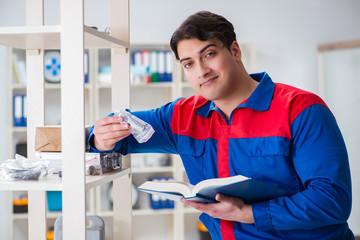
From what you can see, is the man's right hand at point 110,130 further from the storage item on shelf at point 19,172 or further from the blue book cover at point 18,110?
the blue book cover at point 18,110

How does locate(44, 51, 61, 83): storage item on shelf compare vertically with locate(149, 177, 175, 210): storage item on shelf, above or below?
above

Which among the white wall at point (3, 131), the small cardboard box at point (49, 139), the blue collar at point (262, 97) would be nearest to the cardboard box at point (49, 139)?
the small cardboard box at point (49, 139)

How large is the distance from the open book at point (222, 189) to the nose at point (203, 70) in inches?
14.7

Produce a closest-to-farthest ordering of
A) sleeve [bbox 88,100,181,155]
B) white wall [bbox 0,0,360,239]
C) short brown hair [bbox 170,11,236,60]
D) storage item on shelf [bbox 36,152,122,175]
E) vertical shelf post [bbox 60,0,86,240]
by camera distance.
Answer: vertical shelf post [bbox 60,0,86,240] < storage item on shelf [bbox 36,152,122,175] < short brown hair [bbox 170,11,236,60] < sleeve [bbox 88,100,181,155] < white wall [bbox 0,0,360,239]

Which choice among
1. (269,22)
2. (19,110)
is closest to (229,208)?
(19,110)

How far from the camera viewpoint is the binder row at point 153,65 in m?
3.87

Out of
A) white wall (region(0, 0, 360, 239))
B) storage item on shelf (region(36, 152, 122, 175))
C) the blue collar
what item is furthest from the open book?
white wall (region(0, 0, 360, 239))

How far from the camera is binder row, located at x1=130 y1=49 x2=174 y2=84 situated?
3871 mm

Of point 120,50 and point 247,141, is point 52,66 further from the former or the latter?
point 247,141

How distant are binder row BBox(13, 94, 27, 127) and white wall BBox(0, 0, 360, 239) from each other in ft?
1.28

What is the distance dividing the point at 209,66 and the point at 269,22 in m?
3.18

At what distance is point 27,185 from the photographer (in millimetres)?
1096

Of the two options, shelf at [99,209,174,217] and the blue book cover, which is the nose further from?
the blue book cover

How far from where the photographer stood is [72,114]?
41.6 inches
